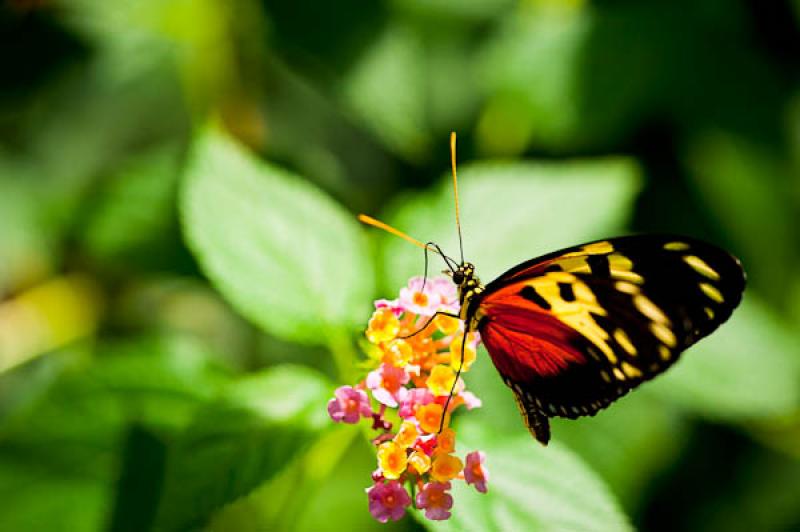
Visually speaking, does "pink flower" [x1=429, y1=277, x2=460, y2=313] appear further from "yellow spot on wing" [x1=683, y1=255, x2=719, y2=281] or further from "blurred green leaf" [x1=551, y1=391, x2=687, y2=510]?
"blurred green leaf" [x1=551, y1=391, x2=687, y2=510]

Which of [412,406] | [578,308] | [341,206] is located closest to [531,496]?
[412,406]

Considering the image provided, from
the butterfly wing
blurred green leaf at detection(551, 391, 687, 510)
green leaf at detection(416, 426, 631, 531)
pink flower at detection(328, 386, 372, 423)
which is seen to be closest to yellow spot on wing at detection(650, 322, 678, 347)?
the butterfly wing

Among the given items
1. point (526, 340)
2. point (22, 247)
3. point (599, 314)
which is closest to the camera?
point (599, 314)

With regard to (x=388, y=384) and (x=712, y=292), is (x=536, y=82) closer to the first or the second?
(x=712, y=292)

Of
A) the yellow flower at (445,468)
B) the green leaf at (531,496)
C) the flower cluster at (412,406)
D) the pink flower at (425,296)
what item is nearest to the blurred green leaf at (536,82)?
the pink flower at (425,296)

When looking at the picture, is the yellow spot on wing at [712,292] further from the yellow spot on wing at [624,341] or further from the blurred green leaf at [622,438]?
the blurred green leaf at [622,438]

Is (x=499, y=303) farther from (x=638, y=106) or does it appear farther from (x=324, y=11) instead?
(x=324, y=11)

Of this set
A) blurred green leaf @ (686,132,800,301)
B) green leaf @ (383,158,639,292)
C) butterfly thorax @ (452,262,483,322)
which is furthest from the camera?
blurred green leaf @ (686,132,800,301)

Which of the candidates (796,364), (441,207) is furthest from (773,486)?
(441,207)
